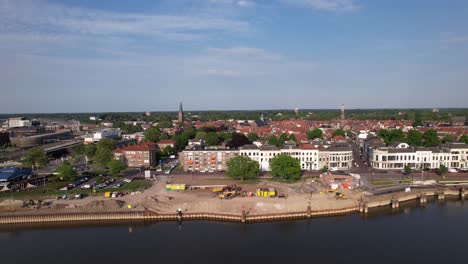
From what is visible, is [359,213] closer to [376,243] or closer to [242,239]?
[376,243]

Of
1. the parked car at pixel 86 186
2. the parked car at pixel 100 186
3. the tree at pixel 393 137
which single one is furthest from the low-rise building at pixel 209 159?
the tree at pixel 393 137

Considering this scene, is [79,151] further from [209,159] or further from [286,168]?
[286,168]

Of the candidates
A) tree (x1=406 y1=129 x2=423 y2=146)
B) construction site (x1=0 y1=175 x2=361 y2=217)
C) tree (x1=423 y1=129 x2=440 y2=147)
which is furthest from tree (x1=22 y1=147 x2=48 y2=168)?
tree (x1=423 y1=129 x2=440 y2=147)

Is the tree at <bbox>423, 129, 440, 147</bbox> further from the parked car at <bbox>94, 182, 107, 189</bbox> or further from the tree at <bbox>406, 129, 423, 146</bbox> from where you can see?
the parked car at <bbox>94, 182, 107, 189</bbox>

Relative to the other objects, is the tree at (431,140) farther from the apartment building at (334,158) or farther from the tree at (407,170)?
the apartment building at (334,158)

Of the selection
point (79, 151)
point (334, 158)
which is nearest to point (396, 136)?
point (334, 158)

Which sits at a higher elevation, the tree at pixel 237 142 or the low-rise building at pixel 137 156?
the tree at pixel 237 142
